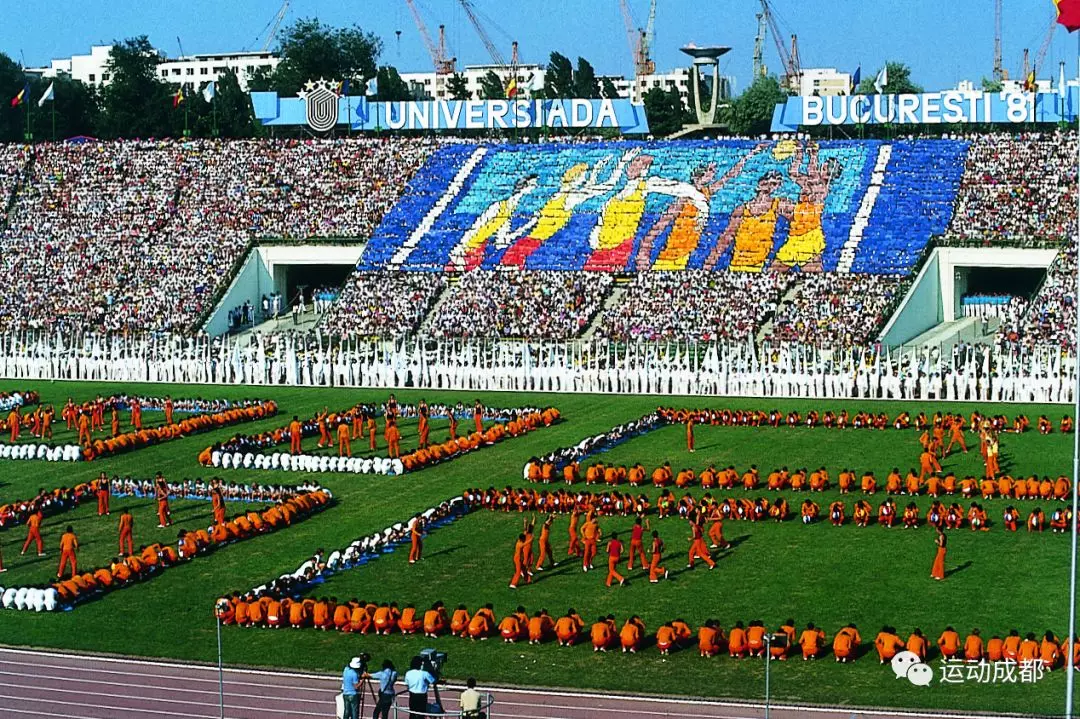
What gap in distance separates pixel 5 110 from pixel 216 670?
278ft

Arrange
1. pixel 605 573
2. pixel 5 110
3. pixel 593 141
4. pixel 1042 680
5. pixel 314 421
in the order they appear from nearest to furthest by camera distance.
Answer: pixel 1042 680 → pixel 605 573 → pixel 314 421 → pixel 593 141 → pixel 5 110

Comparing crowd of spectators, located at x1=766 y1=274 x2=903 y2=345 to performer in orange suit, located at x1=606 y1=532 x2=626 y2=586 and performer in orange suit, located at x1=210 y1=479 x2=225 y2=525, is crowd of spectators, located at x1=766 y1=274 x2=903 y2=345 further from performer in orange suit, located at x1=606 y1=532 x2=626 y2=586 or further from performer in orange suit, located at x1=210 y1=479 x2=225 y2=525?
performer in orange suit, located at x1=606 y1=532 x2=626 y2=586

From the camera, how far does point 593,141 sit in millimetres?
73500

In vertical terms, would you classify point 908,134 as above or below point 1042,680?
above

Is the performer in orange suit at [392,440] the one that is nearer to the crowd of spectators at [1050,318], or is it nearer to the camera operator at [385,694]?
the camera operator at [385,694]

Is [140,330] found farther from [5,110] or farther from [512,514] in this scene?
[5,110]

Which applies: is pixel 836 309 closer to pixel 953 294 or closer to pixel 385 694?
pixel 953 294

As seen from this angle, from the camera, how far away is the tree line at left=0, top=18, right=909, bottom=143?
9644cm

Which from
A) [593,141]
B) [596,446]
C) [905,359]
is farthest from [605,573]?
[593,141]

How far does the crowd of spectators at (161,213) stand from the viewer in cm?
6556

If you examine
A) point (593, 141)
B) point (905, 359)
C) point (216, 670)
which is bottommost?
point (216, 670)

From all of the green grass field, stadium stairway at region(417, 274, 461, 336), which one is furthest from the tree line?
the green grass field

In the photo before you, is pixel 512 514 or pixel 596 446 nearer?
pixel 512 514

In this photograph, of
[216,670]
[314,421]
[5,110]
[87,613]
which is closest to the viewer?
[216,670]
